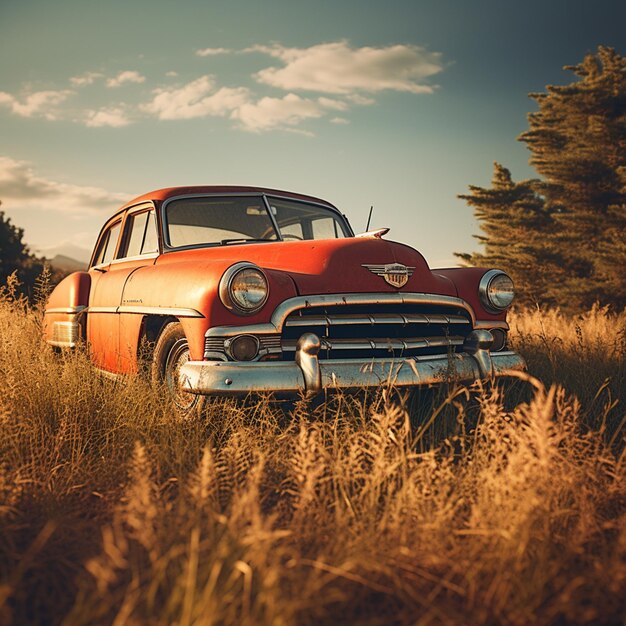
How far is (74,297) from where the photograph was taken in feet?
16.8

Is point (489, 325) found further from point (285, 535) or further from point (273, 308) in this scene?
point (285, 535)

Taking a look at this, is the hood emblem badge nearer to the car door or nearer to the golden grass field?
the golden grass field

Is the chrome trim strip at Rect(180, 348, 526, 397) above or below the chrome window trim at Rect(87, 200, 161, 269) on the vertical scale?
below

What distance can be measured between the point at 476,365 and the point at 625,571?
206cm

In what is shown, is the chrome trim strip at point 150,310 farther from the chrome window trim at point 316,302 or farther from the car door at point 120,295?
the chrome window trim at point 316,302

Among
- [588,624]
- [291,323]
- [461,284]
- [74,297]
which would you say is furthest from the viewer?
[74,297]

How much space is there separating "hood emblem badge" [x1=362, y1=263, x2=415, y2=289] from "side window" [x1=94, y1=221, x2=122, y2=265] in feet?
8.75

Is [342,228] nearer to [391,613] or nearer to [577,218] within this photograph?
[391,613]

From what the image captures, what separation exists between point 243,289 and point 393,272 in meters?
0.95

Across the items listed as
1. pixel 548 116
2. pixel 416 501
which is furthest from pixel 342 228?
pixel 548 116

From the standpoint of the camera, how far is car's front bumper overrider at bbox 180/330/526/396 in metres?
3.04

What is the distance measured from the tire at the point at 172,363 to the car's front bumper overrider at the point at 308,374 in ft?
0.87

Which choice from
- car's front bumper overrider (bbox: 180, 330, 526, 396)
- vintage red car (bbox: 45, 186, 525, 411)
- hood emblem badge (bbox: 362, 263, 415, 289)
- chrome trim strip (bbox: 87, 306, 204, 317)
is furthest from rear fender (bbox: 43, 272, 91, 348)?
hood emblem badge (bbox: 362, 263, 415, 289)

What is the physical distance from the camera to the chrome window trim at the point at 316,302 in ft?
10.4
